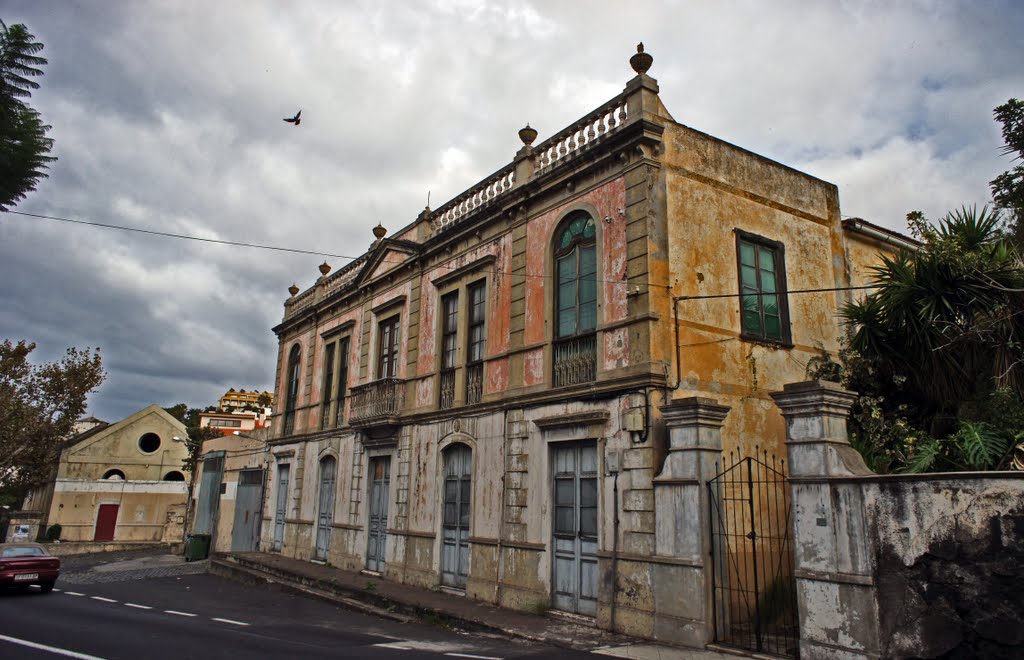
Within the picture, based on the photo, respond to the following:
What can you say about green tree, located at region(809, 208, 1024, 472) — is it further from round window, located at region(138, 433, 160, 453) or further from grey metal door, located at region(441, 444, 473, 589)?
round window, located at region(138, 433, 160, 453)

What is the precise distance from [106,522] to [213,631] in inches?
1221

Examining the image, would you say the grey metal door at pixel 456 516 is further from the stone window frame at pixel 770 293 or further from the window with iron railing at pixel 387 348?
the stone window frame at pixel 770 293

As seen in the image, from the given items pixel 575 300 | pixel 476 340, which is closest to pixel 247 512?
pixel 476 340

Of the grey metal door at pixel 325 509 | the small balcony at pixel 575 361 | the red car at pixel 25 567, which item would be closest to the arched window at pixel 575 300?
the small balcony at pixel 575 361

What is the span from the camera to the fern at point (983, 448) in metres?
8.04

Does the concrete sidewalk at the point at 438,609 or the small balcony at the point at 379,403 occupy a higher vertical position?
the small balcony at the point at 379,403

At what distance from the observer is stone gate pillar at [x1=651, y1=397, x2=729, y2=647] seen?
8.73 meters

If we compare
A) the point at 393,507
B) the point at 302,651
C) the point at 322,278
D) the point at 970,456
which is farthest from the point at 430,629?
the point at 322,278

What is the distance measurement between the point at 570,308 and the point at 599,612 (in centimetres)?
486

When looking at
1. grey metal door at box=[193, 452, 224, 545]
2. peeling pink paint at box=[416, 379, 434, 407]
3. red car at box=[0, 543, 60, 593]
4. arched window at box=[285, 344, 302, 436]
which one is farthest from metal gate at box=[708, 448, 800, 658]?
grey metal door at box=[193, 452, 224, 545]

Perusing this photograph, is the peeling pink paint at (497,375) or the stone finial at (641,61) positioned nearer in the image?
the stone finial at (641,61)

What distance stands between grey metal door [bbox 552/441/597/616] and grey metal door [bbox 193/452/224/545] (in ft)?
61.8

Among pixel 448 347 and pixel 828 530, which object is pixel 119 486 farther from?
pixel 828 530

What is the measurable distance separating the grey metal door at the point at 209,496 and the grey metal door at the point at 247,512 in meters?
1.91
